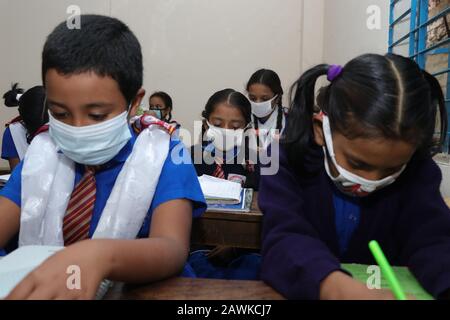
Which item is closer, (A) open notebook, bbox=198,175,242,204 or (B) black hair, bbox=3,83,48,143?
(A) open notebook, bbox=198,175,242,204

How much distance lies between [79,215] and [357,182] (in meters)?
0.60

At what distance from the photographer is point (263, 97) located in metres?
2.60

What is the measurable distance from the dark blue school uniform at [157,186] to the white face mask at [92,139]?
0.03 meters

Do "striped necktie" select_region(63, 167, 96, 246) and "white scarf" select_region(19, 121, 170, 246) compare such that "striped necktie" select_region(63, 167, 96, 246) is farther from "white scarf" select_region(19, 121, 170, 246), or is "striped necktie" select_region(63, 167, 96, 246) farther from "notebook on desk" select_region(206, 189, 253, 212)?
"notebook on desk" select_region(206, 189, 253, 212)

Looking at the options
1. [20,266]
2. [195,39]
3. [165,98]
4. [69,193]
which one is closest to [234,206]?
[69,193]

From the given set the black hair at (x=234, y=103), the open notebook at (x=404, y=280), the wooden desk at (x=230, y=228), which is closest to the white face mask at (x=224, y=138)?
the black hair at (x=234, y=103)

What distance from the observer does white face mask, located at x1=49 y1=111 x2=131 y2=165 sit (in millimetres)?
802

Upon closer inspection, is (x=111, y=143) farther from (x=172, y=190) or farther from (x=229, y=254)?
(x=229, y=254)

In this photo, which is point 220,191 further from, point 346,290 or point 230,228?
point 346,290

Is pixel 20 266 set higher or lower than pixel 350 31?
lower

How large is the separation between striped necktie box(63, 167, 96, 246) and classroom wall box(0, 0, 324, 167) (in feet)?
10.7

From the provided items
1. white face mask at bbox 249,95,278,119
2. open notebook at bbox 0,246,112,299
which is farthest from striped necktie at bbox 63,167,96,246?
white face mask at bbox 249,95,278,119

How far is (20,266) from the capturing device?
1.78 ft

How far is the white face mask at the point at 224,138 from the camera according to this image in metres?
1.97
